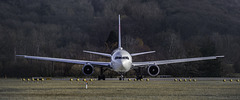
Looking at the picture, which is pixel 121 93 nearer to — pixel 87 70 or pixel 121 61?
pixel 121 61

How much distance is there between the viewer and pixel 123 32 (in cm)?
11831

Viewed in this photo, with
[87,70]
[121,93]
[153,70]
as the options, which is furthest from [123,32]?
[121,93]

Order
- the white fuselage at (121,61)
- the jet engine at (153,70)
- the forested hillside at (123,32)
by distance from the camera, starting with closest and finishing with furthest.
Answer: the white fuselage at (121,61) → the jet engine at (153,70) → the forested hillside at (123,32)

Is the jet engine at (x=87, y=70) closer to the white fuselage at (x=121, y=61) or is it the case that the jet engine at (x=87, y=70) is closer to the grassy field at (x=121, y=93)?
the white fuselage at (x=121, y=61)

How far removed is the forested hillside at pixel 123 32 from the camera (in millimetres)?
71625

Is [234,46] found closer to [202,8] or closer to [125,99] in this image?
[202,8]

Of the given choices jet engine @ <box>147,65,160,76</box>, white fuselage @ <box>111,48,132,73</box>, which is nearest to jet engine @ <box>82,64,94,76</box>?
white fuselage @ <box>111,48,132,73</box>

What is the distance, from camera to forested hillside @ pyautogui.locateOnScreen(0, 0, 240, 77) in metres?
71.6

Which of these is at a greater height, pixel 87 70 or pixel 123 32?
pixel 123 32

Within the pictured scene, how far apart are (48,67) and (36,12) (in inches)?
2240

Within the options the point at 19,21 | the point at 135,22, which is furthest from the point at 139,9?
the point at 19,21

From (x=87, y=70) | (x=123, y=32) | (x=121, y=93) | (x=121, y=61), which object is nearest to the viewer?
(x=121, y=93)

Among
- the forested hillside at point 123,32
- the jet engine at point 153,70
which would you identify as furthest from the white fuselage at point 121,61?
the forested hillside at point 123,32

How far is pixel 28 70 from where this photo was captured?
64.1m
